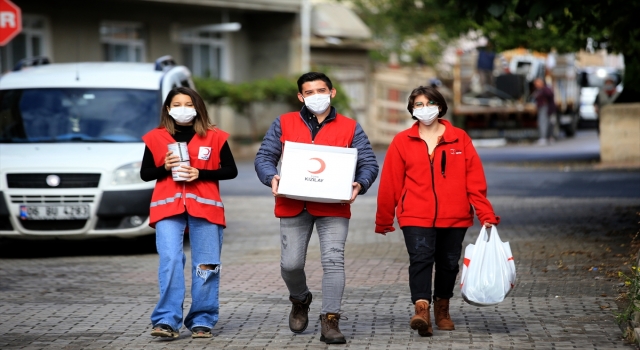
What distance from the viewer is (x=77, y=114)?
1262cm

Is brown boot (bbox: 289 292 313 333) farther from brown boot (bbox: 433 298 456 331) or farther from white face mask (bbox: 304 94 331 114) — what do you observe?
white face mask (bbox: 304 94 331 114)

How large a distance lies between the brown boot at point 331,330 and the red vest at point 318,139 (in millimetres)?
610

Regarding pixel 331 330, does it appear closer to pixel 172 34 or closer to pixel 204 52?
pixel 172 34

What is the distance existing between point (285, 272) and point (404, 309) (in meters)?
1.43

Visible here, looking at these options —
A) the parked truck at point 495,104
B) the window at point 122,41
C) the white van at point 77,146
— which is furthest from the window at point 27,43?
the parked truck at point 495,104

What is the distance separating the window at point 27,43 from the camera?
24.9m

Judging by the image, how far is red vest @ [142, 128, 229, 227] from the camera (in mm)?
7250

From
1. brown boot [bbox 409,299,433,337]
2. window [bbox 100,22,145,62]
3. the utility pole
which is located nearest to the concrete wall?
the utility pole

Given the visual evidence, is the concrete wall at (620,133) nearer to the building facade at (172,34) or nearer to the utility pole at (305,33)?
the building facade at (172,34)

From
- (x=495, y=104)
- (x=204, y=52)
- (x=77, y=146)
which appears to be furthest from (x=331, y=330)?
(x=495, y=104)

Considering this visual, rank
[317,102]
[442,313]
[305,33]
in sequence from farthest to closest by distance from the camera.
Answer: [305,33] → [442,313] → [317,102]

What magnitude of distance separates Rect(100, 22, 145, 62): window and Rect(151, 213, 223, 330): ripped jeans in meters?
20.4

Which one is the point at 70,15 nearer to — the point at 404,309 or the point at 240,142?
the point at 240,142

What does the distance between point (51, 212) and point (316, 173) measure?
521cm
